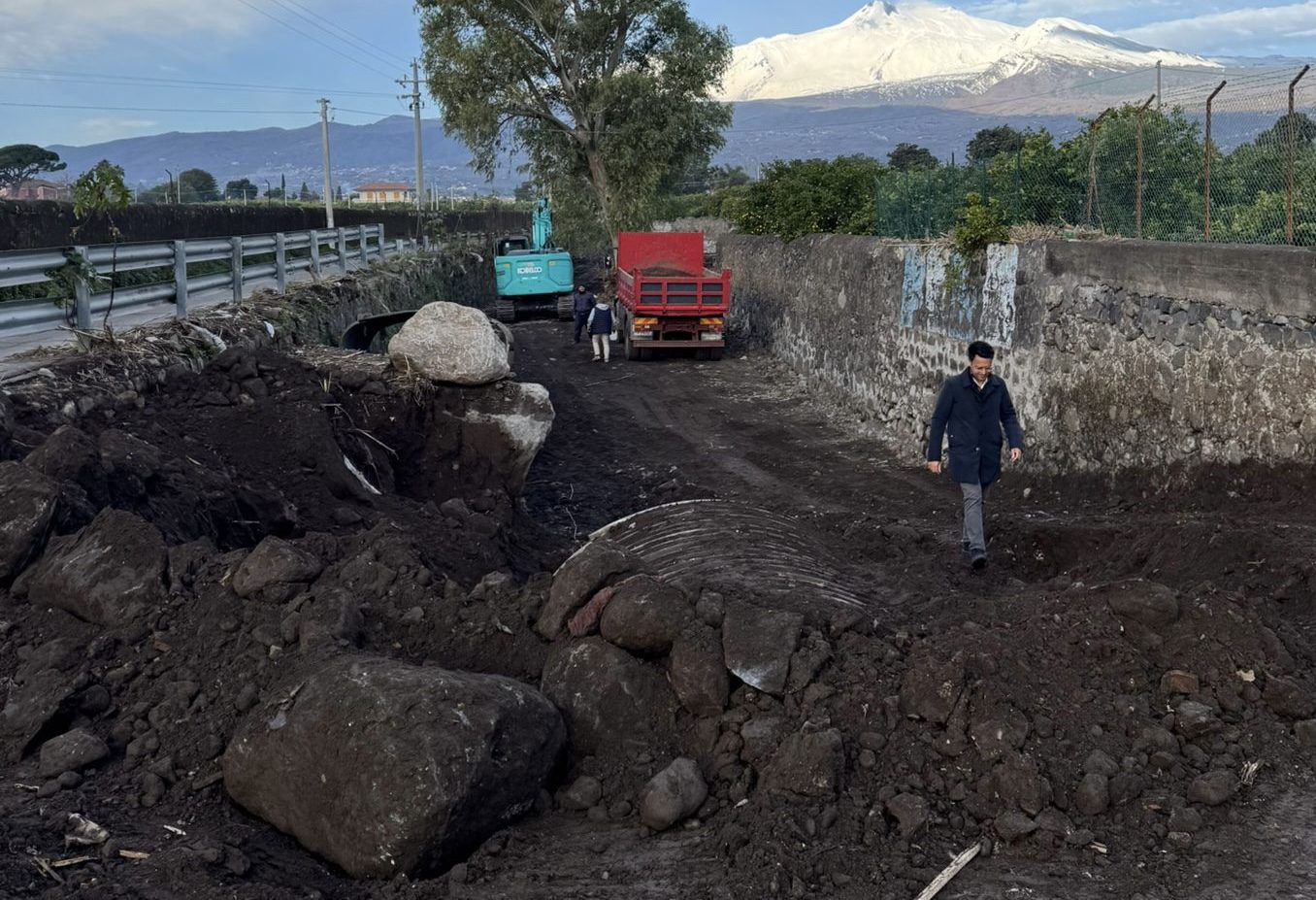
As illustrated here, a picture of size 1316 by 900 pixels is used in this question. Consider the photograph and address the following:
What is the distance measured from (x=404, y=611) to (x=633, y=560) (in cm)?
112

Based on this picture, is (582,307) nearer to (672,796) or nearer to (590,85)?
(590,85)

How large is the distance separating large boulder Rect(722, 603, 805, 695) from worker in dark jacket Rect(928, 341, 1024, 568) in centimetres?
382

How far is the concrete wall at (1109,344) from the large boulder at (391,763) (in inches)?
258

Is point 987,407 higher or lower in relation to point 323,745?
higher

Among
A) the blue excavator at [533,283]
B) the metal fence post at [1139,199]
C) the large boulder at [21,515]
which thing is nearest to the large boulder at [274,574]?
the large boulder at [21,515]

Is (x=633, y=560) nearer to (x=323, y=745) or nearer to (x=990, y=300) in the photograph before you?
(x=323, y=745)

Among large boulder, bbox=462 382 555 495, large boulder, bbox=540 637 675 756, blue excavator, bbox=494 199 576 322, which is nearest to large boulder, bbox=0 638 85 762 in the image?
large boulder, bbox=540 637 675 756

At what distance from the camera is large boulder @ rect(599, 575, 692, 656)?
5.10 metres

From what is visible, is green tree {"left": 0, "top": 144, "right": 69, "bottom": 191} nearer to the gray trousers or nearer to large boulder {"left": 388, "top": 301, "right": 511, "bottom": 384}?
large boulder {"left": 388, "top": 301, "right": 511, "bottom": 384}

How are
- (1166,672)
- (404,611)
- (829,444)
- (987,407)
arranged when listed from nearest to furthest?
1. (1166,672)
2. (404,611)
3. (987,407)
4. (829,444)

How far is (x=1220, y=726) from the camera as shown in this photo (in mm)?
4844

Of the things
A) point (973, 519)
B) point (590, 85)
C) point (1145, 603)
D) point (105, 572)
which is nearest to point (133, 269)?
point (105, 572)

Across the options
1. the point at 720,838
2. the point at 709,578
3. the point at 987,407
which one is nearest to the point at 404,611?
the point at 709,578

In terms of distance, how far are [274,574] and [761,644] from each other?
234 centimetres
